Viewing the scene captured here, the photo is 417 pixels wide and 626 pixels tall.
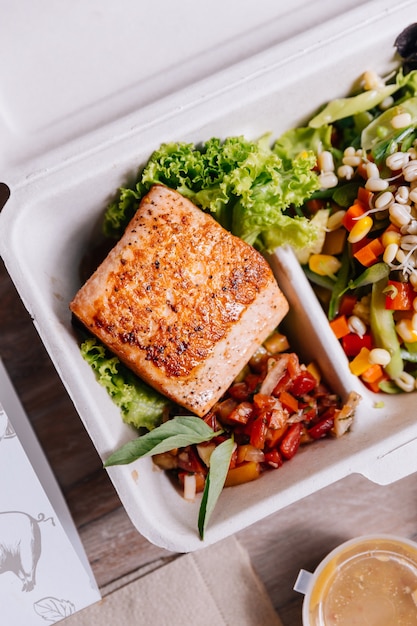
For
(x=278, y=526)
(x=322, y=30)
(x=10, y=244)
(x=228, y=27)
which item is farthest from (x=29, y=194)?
(x=278, y=526)

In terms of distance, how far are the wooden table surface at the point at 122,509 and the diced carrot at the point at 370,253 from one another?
2.76 feet

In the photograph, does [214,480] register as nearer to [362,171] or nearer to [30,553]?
[30,553]

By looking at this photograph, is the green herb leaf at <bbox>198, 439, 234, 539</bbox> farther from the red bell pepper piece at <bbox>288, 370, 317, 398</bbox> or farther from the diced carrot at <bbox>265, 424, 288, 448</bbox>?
the red bell pepper piece at <bbox>288, 370, 317, 398</bbox>

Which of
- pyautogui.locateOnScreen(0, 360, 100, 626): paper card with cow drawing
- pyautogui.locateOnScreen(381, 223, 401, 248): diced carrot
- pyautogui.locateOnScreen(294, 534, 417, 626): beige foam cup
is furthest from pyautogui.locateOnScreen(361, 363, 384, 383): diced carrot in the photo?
pyautogui.locateOnScreen(0, 360, 100, 626): paper card with cow drawing

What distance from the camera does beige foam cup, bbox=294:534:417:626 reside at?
7.30 ft

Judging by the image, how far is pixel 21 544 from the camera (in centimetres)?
194

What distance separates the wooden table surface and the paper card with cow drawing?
0.91ft

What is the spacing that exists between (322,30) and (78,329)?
116 centimetres

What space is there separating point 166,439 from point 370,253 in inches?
33.4

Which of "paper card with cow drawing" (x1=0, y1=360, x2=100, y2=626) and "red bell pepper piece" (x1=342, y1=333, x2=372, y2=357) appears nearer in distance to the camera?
"paper card with cow drawing" (x1=0, y1=360, x2=100, y2=626)

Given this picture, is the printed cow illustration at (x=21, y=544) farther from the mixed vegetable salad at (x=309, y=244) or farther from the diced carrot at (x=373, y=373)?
the diced carrot at (x=373, y=373)

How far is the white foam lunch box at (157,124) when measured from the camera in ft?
6.14

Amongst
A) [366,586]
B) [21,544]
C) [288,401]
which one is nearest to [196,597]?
[366,586]

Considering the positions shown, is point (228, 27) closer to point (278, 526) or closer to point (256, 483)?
point (256, 483)
